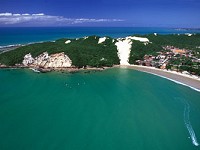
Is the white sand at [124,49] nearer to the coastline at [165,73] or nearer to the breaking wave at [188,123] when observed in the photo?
the coastline at [165,73]

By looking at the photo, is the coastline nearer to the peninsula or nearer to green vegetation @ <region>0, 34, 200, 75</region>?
the peninsula

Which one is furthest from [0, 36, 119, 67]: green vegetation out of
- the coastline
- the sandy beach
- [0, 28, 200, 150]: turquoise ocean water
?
[0, 28, 200, 150]: turquoise ocean water

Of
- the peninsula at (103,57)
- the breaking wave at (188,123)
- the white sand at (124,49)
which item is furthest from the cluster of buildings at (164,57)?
the breaking wave at (188,123)

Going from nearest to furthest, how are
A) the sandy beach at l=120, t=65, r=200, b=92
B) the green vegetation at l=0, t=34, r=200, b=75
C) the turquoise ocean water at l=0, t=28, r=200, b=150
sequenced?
the turquoise ocean water at l=0, t=28, r=200, b=150
the sandy beach at l=120, t=65, r=200, b=92
the green vegetation at l=0, t=34, r=200, b=75

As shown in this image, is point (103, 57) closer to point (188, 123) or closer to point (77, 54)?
point (77, 54)

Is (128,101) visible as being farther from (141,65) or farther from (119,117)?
(141,65)

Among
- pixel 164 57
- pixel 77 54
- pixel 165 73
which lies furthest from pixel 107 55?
pixel 165 73
